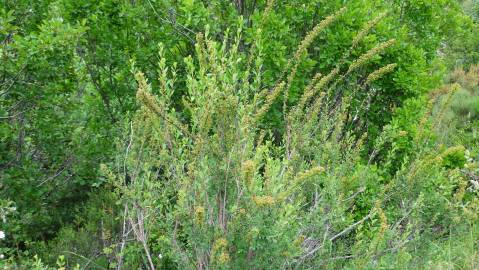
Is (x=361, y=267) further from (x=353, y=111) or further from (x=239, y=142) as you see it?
(x=353, y=111)

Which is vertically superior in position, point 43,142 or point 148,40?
point 148,40

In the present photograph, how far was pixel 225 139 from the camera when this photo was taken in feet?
8.93

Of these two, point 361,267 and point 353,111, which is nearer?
point 361,267

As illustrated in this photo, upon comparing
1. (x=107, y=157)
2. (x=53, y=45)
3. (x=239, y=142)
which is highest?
(x=53, y=45)

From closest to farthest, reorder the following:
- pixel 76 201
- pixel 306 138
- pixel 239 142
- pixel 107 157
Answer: pixel 239 142
pixel 306 138
pixel 107 157
pixel 76 201

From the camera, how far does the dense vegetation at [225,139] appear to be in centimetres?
289

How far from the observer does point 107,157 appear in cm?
480

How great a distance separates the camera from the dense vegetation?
289 centimetres

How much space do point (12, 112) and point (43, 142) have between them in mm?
362

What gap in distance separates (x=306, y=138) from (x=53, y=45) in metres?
1.77

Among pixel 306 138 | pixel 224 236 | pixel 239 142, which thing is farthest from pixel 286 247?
pixel 306 138

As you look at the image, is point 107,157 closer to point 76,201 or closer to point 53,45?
point 76,201

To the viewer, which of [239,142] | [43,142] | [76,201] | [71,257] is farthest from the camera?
[76,201]

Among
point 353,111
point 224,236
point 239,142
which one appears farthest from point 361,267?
point 353,111
